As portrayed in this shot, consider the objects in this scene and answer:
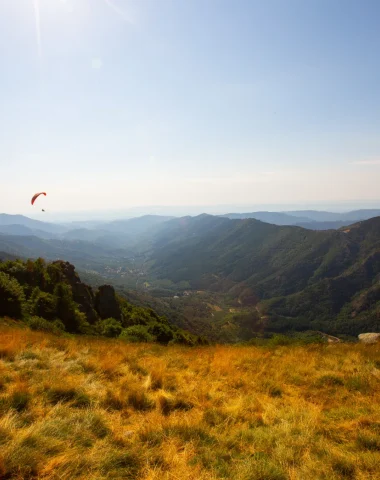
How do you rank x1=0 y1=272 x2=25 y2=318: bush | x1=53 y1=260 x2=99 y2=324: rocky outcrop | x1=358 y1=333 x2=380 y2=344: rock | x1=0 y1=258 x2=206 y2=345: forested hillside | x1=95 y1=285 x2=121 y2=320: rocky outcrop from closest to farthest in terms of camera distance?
x1=358 y1=333 x2=380 y2=344: rock → x1=0 y1=272 x2=25 y2=318: bush → x1=0 y1=258 x2=206 y2=345: forested hillside → x1=53 y1=260 x2=99 y2=324: rocky outcrop → x1=95 y1=285 x2=121 y2=320: rocky outcrop

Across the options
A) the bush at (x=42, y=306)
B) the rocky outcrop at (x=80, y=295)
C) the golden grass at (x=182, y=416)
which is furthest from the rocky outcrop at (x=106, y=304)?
the golden grass at (x=182, y=416)

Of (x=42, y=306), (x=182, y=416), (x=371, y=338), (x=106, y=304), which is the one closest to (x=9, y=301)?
(x=42, y=306)

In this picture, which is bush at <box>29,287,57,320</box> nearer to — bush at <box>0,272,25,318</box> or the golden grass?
bush at <box>0,272,25,318</box>

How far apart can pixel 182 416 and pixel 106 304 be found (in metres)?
37.5

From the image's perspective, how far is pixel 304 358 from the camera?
34.2 ft

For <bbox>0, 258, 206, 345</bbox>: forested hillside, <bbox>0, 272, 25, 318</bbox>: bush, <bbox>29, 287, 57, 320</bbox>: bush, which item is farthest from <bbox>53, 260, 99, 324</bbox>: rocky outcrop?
<bbox>0, 272, 25, 318</bbox>: bush

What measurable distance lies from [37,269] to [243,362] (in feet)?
110

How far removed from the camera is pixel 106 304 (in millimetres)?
40344

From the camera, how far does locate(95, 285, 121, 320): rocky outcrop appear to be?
3928 cm

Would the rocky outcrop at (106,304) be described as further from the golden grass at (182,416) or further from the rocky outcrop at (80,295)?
the golden grass at (182,416)

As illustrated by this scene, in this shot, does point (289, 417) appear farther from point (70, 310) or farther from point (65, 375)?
point (70, 310)

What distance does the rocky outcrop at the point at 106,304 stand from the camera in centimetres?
3928

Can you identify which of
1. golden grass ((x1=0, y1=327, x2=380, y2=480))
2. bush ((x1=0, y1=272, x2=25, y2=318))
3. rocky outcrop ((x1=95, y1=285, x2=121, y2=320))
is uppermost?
golden grass ((x1=0, y1=327, x2=380, y2=480))

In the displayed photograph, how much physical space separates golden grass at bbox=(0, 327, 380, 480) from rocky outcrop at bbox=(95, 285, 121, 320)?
31149 millimetres
